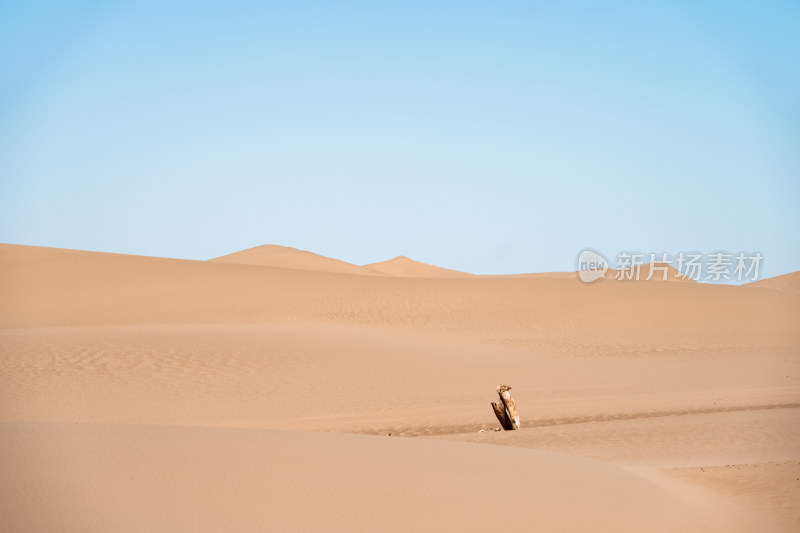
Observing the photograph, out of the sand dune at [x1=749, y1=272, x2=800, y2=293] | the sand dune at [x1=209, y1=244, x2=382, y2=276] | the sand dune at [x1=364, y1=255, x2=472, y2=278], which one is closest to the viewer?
the sand dune at [x1=749, y1=272, x2=800, y2=293]

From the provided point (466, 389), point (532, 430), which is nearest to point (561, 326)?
point (466, 389)

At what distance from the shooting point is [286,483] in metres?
6.50

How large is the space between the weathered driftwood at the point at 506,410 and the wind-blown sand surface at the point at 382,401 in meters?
0.59

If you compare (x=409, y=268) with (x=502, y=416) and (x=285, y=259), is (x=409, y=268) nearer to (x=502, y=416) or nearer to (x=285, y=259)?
(x=285, y=259)

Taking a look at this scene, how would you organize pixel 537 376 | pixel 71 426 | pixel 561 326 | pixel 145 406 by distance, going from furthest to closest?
pixel 561 326 < pixel 537 376 < pixel 145 406 < pixel 71 426

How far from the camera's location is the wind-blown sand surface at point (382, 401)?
20.6 ft

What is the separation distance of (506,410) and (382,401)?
536 cm

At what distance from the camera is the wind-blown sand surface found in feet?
20.6

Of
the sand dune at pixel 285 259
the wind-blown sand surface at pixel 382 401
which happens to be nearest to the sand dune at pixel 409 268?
the sand dune at pixel 285 259

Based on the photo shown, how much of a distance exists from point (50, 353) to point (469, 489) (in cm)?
1786

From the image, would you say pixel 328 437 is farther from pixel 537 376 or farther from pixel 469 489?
pixel 537 376

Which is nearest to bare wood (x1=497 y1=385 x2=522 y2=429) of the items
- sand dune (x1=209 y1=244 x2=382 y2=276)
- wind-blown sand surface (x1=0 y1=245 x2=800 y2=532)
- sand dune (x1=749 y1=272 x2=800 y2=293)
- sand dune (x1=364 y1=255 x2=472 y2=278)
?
wind-blown sand surface (x1=0 y1=245 x2=800 y2=532)

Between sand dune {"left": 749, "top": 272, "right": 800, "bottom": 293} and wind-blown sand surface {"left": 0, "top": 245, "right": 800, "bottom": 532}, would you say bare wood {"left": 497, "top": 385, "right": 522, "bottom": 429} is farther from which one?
sand dune {"left": 749, "top": 272, "right": 800, "bottom": 293}

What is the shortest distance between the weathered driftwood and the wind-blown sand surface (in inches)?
23.0
